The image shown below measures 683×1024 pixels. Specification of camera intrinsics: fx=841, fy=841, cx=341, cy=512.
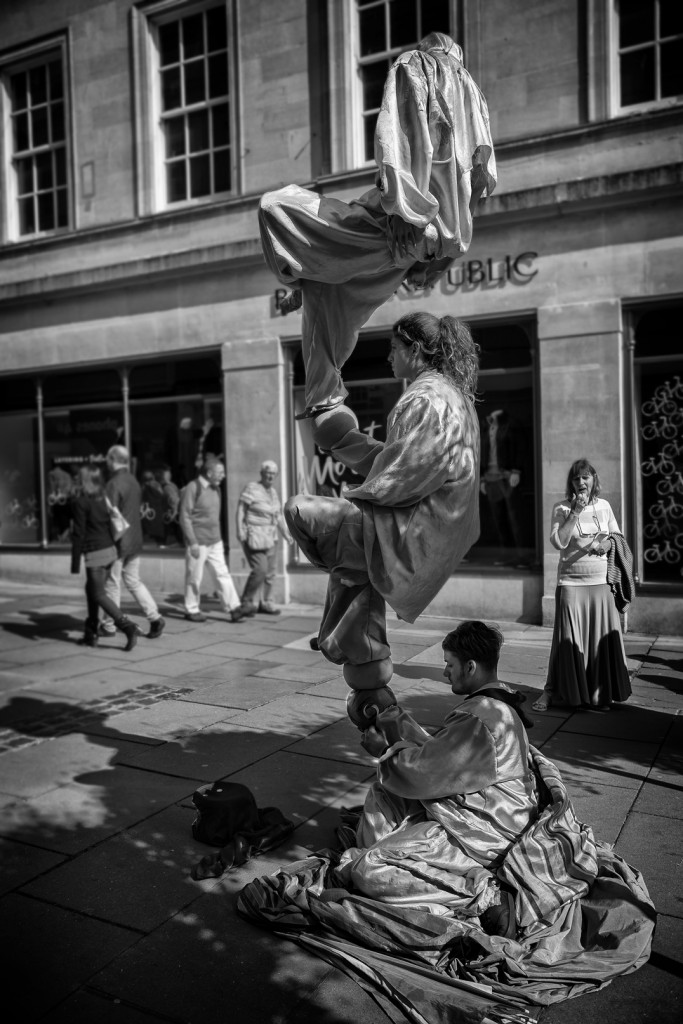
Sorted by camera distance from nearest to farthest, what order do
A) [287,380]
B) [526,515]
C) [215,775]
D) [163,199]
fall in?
[215,775]
[526,515]
[287,380]
[163,199]

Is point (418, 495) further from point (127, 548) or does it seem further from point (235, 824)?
point (127, 548)

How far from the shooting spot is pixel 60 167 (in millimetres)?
13508

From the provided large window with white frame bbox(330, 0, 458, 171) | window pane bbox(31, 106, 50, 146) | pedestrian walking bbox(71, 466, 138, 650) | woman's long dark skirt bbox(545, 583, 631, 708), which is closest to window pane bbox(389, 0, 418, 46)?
large window with white frame bbox(330, 0, 458, 171)

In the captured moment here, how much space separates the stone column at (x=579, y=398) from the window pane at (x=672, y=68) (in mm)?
2440

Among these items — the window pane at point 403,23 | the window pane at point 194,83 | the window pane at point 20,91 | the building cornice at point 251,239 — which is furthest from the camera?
the window pane at point 20,91

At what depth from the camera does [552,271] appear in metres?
9.36

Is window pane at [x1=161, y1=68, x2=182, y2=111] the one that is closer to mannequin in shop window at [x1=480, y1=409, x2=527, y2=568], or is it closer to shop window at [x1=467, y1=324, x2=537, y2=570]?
shop window at [x1=467, y1=324, x2=537, y2=570]

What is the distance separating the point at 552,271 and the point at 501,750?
7232 mm

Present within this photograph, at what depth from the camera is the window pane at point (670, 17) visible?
30.0 ft

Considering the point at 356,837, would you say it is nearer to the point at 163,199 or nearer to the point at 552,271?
the point at 552,271

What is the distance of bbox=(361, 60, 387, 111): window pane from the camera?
1073 cm

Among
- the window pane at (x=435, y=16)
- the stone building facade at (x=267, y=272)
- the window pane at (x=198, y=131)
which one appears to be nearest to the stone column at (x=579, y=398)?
the stone building facade at (x=267, y=272)

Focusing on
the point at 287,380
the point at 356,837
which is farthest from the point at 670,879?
the point at 287,380

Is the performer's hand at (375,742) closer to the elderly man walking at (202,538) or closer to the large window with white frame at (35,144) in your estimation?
the elderly man walking at (202,538)
